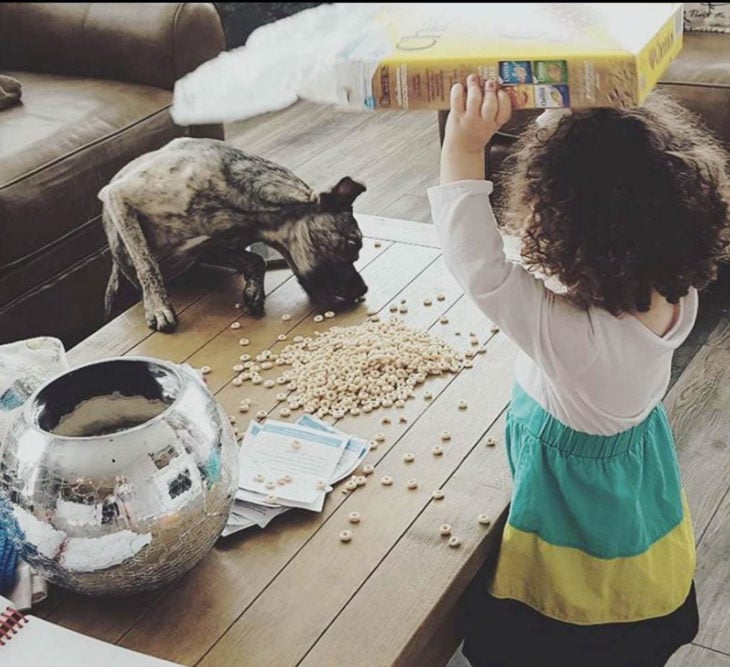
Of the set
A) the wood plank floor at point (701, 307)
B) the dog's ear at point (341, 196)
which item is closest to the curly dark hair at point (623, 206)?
the dog's ear at point (341, 196)

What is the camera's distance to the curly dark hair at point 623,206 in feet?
4.14

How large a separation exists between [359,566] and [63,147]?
157 centimetres

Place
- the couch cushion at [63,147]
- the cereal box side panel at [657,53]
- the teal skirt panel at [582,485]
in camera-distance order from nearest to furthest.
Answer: the cereal box side panel at [657,53] → the teal skirt panel at [582,485] → the couch cushion at [63,147]

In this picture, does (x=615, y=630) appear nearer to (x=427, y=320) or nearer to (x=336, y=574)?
(x=336, y=574)

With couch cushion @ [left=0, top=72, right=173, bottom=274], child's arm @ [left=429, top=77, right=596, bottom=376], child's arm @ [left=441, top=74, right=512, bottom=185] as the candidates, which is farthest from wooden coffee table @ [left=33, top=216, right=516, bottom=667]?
couch cushion @ [left=0, top=72, right=173, bottom=274]

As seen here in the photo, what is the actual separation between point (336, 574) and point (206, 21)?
6.32 ft

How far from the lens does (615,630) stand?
1462 millimetres

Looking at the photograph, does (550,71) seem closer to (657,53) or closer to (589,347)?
(657,53)

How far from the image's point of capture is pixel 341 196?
6.36 ft

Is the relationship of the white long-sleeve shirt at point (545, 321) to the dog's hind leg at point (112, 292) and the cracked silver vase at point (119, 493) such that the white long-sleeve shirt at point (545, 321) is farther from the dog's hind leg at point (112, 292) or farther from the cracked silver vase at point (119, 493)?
the dog's hind leg at point (112, 292)

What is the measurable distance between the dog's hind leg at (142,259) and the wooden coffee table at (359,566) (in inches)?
4.7

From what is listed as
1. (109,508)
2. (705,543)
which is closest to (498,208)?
(705,543)

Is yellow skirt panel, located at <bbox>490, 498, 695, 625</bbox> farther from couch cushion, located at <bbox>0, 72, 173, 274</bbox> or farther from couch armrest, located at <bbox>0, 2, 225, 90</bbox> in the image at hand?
couch armrest, located at <bbox>0, 2, 225, 90</bbox>

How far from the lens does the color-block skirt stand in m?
1.40
